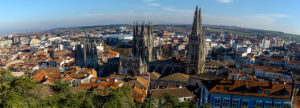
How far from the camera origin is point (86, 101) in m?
20.4

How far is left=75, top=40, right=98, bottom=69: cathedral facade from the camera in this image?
59031mm

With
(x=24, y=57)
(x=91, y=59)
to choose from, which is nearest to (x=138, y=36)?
(x=91, y=59)

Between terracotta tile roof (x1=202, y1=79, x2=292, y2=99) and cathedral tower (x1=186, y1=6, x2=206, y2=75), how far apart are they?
25113 millimetres

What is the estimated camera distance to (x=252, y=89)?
24.2 m

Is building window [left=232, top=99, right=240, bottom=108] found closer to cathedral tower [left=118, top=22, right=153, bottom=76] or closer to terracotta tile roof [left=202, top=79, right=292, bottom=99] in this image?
terracotta tile roof [left=202, top=79, right=292, bottom=99]

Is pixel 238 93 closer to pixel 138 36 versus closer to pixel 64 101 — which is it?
pixel 64 101

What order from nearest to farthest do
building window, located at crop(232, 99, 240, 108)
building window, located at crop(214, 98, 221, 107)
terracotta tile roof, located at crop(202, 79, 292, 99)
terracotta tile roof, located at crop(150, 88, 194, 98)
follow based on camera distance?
terracotta tile roof, located at crop(202, 79, 292, 99)
building window, located at crop(232, 99, 240, 108)
building window, located at crop(214, 98, 221, 107)
terracotta tile roof, located at crop(150, 88, 194, 98)

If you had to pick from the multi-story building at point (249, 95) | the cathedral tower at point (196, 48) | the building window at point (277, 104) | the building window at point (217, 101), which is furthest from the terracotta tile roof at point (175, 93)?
the cathedral tower at point (196, 48)

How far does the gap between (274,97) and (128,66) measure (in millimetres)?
35241

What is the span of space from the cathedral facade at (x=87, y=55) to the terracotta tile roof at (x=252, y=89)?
133 feet

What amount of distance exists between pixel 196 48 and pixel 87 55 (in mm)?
30652

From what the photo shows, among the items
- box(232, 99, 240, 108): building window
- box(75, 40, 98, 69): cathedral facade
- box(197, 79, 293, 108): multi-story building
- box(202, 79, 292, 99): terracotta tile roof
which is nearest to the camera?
box(197, 79, 293, 108): multi-story building

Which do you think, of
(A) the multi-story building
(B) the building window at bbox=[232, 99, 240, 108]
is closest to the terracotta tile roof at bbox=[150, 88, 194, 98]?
(A) the multi-story building

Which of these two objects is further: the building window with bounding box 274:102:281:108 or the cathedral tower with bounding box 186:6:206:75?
the cathedral tower with bounding box 186:6:206:75
